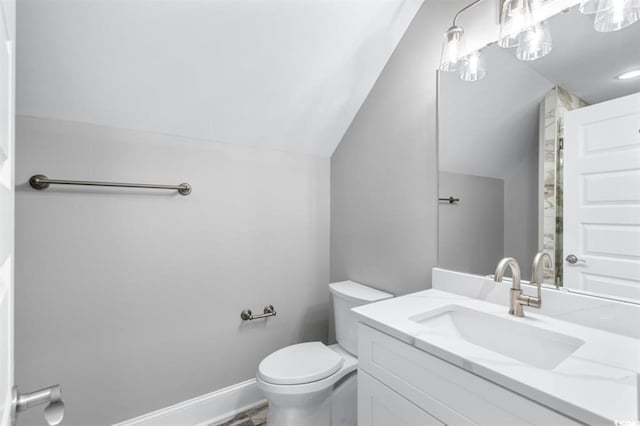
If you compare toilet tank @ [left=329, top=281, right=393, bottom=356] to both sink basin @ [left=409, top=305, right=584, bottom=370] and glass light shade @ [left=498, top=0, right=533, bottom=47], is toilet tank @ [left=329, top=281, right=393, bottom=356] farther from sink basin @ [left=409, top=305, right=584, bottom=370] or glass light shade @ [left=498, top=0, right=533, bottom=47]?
glass light shade @ [left=498, top=0, right=533, bottom=47]

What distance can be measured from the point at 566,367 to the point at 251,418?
1.60 metres

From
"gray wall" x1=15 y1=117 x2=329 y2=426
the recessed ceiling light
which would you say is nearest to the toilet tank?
"gray wall" x1=15 y1=117 x2=329 y2=426

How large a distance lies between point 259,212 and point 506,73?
1414 mm

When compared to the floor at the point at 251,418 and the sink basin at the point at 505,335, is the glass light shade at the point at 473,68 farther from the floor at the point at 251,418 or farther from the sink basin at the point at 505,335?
the floor at the point at 251,418

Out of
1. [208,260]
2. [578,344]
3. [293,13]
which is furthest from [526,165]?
[208,260]

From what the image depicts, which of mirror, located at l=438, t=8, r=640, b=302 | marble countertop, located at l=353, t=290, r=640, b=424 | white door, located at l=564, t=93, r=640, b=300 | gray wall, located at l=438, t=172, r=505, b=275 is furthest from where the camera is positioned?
gray wall, located at l=438, t=172, r=505, b=275

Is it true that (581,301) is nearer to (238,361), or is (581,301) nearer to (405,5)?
(405,5)

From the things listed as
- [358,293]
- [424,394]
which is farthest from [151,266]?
[424,394]

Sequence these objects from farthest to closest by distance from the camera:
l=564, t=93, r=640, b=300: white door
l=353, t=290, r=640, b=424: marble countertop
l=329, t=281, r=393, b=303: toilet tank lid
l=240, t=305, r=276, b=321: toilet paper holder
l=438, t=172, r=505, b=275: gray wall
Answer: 1. l=240, t=305, r=276, b=321: toilet paper holder
2. l=329, t=281, r=393, b=303: toilet tank lid
3. l=438, t=172, r=505, b=275: gray wall
4. l=564, t=93, r=640, b=300: white door
5. l=353, t=290, r=640, b=424: marble countertop

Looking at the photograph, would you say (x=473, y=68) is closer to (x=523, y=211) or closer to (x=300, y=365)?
(x=523, y=211)

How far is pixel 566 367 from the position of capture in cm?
70

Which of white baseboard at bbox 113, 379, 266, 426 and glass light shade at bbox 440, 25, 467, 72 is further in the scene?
white baseboard at bbox 113, 379, 266, 426

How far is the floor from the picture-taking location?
1.64m

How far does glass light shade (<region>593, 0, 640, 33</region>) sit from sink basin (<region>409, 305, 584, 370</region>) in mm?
957
